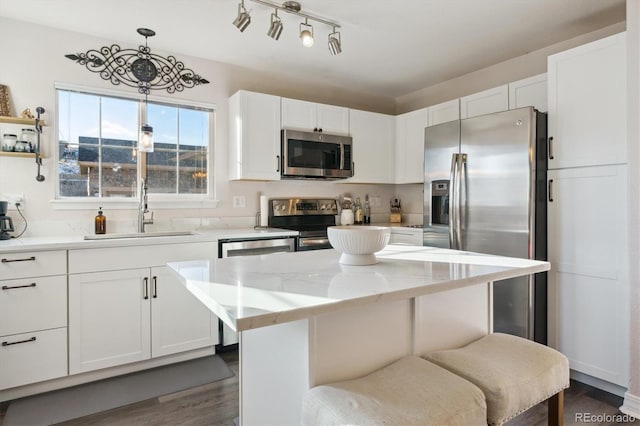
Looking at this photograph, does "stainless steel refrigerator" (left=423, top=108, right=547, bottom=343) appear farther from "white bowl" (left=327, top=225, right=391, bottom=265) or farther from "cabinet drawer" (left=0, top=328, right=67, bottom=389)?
"cabinet drawer" (left=0, top=328, right=67, bottom=389)

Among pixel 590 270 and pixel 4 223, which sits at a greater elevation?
pixel 4 223

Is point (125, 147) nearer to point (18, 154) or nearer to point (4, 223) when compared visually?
point (18, 154)

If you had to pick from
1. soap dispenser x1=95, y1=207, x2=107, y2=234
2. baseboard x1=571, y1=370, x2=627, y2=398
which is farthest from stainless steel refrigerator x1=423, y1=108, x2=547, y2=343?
soap dispenser x1=95, y1=207, x2=107, y2=234

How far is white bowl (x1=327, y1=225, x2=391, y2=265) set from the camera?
1.40 metres

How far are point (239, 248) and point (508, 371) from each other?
201 centimetres

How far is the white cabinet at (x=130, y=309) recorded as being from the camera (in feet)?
7.58

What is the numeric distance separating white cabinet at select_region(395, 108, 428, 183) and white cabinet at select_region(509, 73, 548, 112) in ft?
2.78

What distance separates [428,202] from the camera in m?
3.10

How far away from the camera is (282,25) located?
2.37 metres

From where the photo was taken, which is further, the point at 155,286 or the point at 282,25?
the point at 155,286

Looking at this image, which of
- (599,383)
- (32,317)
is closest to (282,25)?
(32,317)

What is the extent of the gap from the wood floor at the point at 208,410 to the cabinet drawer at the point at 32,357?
0.18 metres

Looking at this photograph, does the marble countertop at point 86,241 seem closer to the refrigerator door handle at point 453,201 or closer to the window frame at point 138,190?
the window frame at point 138,190

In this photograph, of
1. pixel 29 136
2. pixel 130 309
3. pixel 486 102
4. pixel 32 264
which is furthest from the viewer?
pixel 486 102
